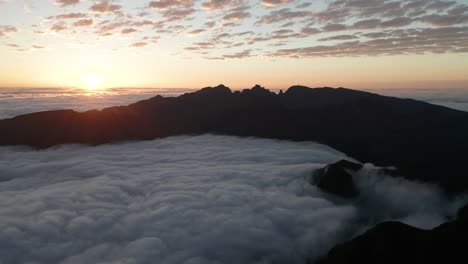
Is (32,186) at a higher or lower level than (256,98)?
lower

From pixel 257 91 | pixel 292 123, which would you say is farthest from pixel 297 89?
pixel 292 123

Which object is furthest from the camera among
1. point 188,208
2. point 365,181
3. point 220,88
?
point 220,88

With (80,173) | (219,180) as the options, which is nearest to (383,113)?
(219,180)

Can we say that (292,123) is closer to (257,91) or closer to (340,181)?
(257,91)

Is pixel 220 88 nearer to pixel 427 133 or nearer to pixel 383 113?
pixel 383 113

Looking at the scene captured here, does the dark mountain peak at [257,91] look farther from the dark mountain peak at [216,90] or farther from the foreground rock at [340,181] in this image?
the foreground rock at [340,181]

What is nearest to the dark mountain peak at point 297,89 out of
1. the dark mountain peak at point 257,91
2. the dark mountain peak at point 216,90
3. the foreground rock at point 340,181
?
the dark mountain peak at point 257,91

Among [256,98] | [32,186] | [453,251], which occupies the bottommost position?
[32,186]
